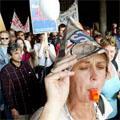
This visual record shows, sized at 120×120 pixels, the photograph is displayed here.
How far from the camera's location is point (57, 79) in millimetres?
1707

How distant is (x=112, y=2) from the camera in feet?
53.9

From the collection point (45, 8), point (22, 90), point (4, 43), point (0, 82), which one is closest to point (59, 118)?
point (45, 8)

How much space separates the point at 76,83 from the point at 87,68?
0.07m

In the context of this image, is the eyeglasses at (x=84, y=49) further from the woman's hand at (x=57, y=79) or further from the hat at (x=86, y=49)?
the woman's hand at (x=57, y=79)

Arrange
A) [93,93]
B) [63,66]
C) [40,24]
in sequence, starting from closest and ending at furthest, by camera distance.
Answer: [63,66] < [93,93] < [40,24]

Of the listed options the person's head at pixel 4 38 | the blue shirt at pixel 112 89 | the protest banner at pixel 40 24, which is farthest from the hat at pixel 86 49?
the person's head at pixel 4 38

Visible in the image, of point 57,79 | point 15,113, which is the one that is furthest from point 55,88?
point 15,113

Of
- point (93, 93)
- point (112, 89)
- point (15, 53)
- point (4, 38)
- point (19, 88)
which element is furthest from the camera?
point (4, 38)

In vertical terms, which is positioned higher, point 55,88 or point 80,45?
point 80,45

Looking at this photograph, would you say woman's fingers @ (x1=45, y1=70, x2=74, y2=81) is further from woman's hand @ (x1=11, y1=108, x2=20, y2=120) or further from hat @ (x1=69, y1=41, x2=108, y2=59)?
woman's hand @ (x1=11, y1=108, x2=20, y2=120)

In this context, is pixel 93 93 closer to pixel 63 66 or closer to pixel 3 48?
pixel 63 66

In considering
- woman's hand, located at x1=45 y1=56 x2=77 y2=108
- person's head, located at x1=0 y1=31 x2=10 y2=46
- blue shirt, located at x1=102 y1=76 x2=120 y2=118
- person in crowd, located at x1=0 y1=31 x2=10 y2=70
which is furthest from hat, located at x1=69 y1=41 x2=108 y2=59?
person's head, located at x1=0 y1=31 x2=10 y2=46

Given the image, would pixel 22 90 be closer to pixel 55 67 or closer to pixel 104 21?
pixel 55 67

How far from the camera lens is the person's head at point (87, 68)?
1.85 metres
